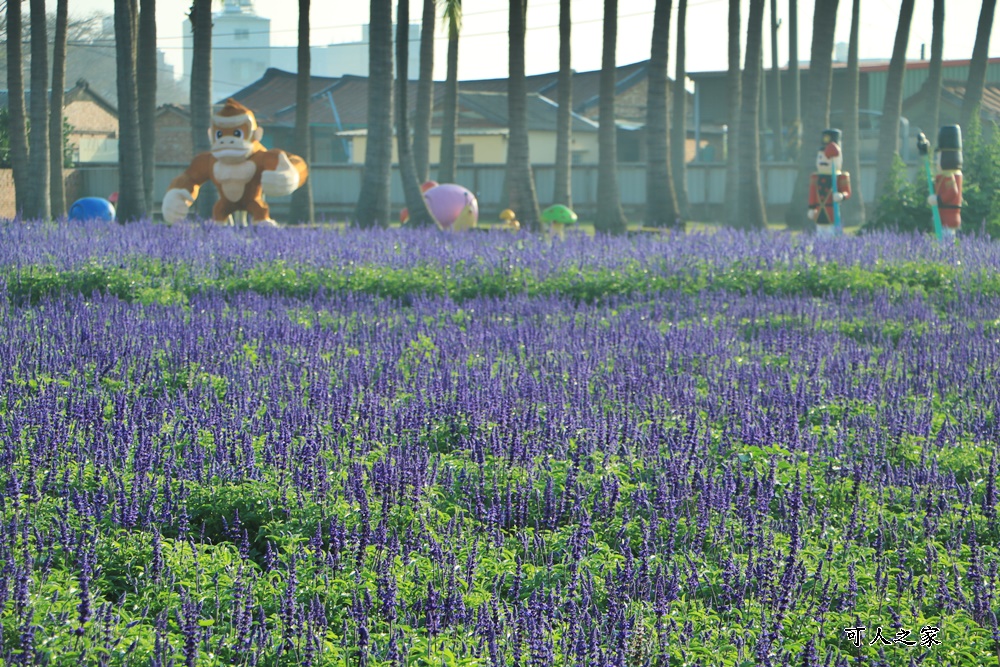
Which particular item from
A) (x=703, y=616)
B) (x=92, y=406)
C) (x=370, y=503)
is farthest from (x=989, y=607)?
(x=92, y=406)

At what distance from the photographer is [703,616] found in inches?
164

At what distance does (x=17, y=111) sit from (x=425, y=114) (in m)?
10.9

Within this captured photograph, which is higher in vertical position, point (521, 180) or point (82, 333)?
point (521, 180)

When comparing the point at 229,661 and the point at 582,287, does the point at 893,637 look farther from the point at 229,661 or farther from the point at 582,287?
the point at 582,287

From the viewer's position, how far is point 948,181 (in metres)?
19.5

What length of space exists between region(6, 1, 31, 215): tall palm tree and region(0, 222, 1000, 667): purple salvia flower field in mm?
14224

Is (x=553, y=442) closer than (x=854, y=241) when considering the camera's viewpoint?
Yes

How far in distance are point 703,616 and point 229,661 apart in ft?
5.02

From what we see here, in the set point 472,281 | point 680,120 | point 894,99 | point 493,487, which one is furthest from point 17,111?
point 493,487

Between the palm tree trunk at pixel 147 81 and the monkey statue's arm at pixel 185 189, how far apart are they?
4455mm

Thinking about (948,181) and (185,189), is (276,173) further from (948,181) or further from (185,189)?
(948,181)

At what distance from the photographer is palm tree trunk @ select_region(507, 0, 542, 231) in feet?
81.1

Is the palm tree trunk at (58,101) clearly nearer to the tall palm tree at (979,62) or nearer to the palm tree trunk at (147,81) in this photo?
the palm tree trunk at (147,81)

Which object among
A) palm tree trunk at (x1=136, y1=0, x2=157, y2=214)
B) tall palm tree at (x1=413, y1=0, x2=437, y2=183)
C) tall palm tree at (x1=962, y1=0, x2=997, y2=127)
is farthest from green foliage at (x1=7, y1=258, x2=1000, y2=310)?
tall palm tree at (x1=962, y1=0, x2=997, y2=127)
